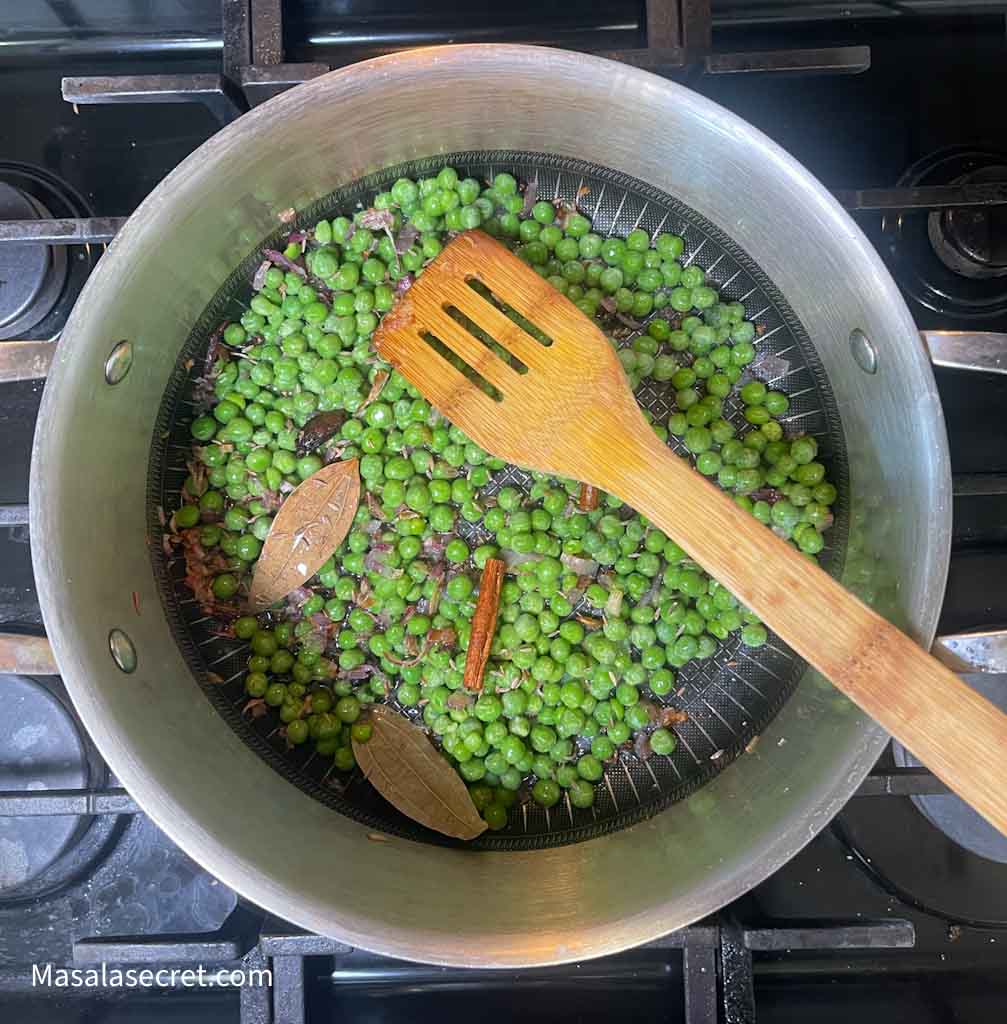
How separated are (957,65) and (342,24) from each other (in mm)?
1431

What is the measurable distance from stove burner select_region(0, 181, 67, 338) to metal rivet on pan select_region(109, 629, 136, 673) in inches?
31.4

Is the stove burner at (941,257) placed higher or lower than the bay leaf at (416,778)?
higher

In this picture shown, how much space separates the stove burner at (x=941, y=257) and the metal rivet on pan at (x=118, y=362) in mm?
1609

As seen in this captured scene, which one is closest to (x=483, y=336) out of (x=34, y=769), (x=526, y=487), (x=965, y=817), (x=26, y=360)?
(x=526, y=487)

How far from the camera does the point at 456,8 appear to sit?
6.79 ft

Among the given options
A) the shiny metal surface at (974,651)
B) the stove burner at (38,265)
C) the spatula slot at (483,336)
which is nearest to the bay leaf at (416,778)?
the spatula slot at (483,336)

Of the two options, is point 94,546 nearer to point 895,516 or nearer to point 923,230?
point 895,516

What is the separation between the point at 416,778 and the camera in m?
1.88

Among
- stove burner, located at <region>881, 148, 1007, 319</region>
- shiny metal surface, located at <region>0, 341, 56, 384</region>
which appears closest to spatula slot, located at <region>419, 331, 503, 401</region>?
shiny metal surface, located at <region>0, 341, 56, 384</region>

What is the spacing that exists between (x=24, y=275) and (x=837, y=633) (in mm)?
1785

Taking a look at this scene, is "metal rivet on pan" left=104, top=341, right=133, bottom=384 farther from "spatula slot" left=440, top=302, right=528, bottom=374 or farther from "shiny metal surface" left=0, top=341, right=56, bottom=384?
"spatula slot" left=440, top=302, right=528, bottom=374

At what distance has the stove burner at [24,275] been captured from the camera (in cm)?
193

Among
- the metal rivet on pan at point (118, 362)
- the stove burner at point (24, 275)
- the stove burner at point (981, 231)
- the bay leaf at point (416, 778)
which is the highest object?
the stove burner at point (24, 275)

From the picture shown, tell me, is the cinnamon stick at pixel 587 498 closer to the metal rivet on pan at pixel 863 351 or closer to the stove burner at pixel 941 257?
the metal rivet on pan at pixel 863 351
